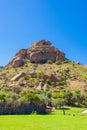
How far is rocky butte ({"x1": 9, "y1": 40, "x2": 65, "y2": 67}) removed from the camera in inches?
6647

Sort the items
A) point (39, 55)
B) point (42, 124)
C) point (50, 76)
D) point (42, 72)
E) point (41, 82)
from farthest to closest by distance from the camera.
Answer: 1. point (39, 55)
2. point (42, 72)
3. point (50, 76)
4. point (41, 82)
5. point (42, 124)

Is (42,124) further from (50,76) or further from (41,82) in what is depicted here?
(50,76)

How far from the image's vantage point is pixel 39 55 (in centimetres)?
16812

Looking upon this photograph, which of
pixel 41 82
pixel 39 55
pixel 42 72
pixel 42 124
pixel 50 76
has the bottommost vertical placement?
pixel 42 124

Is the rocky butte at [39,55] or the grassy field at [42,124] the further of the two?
the rocky butte at [39,55]

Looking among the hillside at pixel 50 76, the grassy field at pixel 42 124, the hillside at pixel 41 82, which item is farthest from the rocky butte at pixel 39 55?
the grassy field at pixel 42 124

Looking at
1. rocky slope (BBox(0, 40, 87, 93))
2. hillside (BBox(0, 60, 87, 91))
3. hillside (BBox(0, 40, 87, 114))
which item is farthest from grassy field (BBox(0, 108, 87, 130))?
hillside (BBox(0, 60, 87, 91))

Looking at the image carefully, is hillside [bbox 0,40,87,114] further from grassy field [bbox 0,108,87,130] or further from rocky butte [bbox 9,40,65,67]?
grassy field [bbox 0,108,87,130]

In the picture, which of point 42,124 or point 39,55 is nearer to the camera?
point 42,124

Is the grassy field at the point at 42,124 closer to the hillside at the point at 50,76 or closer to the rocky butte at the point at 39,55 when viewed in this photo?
the hillside at the point at 50,76

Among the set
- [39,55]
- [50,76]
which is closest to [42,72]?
[50,76]

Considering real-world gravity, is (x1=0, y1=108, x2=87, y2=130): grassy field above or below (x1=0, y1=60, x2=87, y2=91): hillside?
below

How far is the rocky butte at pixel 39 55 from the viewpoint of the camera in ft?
554

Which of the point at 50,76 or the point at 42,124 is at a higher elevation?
the point at 50,76
